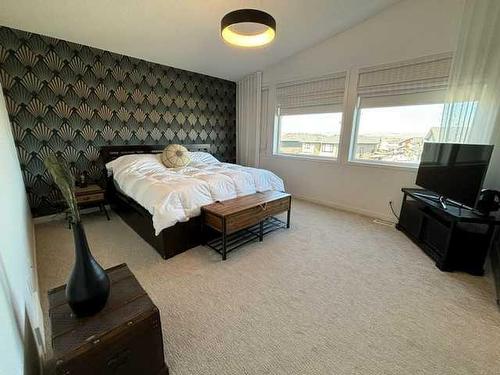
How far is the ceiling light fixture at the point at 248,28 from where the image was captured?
183 cm

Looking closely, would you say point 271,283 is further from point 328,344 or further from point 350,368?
point 350,368

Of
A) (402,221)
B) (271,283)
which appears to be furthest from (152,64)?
(402,221)

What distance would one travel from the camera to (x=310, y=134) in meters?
4.27

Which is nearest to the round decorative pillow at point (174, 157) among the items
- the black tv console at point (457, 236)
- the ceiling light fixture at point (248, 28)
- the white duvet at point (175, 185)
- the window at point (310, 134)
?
the white duvet at point (175, 185)

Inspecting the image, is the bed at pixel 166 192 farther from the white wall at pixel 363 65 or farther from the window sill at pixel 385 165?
the window sill at pixel 385 165

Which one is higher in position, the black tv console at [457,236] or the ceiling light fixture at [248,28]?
the ceiling light fixture at [248,28]

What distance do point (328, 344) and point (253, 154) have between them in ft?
13.0

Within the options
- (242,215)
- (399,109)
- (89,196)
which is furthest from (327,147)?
(89,196)

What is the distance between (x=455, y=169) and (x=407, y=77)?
4.79ft

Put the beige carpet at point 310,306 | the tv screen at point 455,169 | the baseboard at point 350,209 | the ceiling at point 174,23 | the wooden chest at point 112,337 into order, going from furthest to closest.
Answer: the baseboard at point 350,209 < the ceiling at point 174,23 < the tv screen at point 455,169 < the beige carpet at point 310,306 < the wooden chest at point 112,337

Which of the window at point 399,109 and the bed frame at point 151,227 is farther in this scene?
the window at point 399,109

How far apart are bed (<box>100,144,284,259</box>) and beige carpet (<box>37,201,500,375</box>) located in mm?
211

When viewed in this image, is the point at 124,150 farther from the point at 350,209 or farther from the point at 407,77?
the point at 407,77

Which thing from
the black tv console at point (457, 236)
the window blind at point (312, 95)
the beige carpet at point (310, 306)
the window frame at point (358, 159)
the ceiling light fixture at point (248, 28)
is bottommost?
the beige carpet at point (310, 306)
